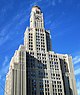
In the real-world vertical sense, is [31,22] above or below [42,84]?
above

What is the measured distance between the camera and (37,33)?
183 meters

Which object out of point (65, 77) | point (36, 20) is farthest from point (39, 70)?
point (36, 20)

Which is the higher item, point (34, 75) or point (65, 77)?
point (34, 75)

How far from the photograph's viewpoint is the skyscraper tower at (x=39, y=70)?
148 metres

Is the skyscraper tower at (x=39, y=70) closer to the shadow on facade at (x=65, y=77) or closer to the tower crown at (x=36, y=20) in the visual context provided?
the shadow on facade at (x=65, y=77)

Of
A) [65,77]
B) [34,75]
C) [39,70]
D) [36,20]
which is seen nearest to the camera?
[34,75]

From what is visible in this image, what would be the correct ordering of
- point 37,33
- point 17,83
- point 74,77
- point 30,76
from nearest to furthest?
point 17,83 < point 30,76 < point 74,77 < point 37,33

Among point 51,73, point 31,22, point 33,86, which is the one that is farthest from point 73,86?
point 31,22

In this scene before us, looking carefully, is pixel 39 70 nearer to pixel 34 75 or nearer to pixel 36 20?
pixel 34 75

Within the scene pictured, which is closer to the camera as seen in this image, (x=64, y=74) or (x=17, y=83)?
(x=17, y=83)

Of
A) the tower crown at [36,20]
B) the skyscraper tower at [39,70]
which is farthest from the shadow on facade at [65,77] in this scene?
the tower crown at [36,20]

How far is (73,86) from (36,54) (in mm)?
41324

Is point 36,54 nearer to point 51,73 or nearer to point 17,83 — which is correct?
point 51,73

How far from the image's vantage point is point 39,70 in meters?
158
